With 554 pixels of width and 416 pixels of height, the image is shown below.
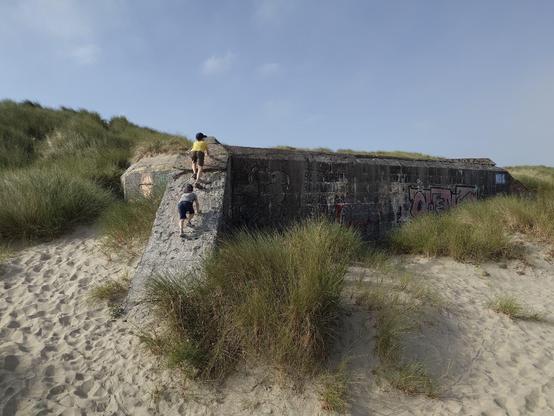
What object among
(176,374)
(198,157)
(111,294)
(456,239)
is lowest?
(176,374)

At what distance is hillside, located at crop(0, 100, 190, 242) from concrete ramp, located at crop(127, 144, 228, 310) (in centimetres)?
227

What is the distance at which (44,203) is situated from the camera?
6.71m

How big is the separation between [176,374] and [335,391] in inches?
61.1

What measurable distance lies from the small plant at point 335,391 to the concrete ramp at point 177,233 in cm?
206

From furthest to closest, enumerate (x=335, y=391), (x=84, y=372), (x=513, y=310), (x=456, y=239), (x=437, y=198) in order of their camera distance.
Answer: (x=437, y=198)
(x=456, y=239)
(x=513, y=310)
(x=84, y=372)
(x=335, y=391)

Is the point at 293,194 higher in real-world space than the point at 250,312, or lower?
higher

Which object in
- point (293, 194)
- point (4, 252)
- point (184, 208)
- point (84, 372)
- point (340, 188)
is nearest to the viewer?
point (84, 372)

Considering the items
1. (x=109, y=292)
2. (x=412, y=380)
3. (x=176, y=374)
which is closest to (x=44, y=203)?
(x=109, y=292)

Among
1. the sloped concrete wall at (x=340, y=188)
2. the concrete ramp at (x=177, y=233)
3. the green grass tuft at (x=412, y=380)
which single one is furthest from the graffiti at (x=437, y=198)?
the green grass tuft at (x=412, y=380)

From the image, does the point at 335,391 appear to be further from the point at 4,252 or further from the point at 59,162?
the point at 59,162

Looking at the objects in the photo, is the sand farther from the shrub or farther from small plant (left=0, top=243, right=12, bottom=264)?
the shrub

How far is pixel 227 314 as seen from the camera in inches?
160

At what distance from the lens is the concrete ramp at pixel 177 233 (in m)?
4.93

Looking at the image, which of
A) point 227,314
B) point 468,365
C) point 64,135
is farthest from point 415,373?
point 64,135
